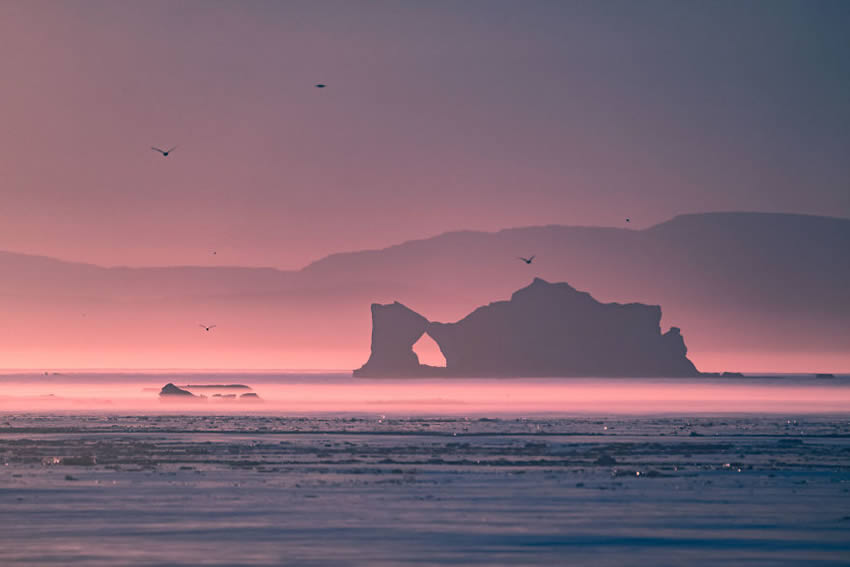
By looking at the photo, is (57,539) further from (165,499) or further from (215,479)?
(215,479)

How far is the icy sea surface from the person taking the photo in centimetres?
2616

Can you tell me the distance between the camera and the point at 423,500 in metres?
34.4

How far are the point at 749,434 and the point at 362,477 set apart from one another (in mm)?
30185

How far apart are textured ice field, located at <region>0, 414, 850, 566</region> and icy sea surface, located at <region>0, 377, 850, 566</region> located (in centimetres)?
8

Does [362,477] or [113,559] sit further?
[362,477]

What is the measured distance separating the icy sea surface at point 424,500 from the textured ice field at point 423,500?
77 millimetres

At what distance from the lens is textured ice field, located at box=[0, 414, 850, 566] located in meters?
26.2

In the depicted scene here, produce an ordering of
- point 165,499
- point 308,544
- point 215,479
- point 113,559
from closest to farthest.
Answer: point 113,559 < point 308,544 < point 165,499 < point 215,479

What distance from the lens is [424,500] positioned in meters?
34.4

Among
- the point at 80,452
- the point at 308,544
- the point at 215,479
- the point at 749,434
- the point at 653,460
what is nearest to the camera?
the point at 308,544

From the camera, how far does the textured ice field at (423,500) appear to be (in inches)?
1030

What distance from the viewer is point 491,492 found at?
119 ft

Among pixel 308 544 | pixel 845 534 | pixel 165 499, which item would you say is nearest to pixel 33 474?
pixel 165 499

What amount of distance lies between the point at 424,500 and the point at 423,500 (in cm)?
2
